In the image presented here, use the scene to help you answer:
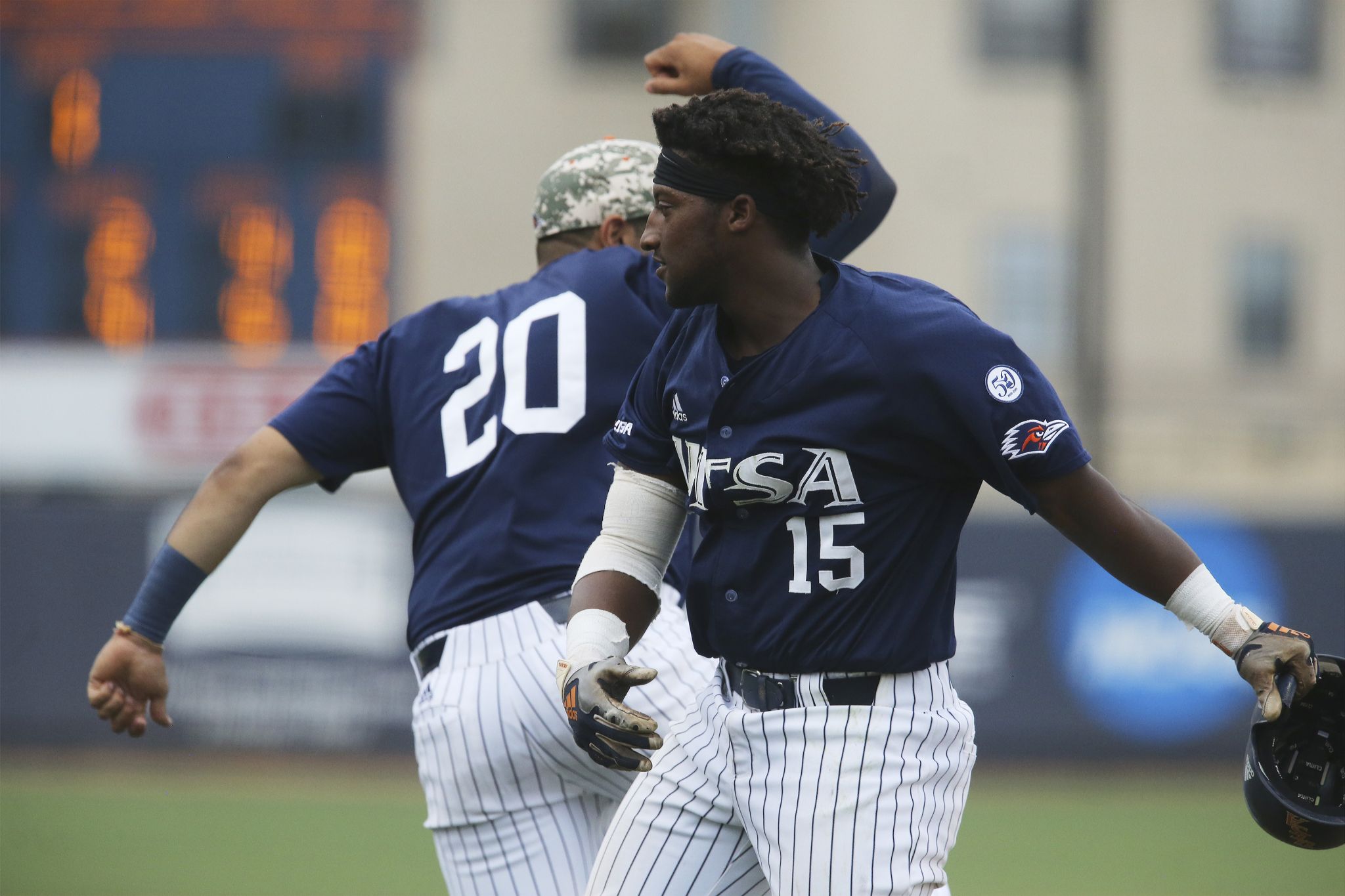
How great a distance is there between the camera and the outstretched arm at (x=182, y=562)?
3693 mm

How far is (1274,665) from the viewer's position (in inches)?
104

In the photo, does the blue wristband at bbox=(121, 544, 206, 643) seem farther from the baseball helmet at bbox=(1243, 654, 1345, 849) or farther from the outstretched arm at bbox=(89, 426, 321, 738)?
the baseball helmet at bbox=(1243, 654, 1345, 849)

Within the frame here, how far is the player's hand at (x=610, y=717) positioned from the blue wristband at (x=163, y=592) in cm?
135

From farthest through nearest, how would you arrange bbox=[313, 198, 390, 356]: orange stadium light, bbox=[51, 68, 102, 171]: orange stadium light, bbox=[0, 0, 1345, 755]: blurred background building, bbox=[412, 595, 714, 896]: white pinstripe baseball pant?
1. bbox=[51, 68, 102, 171]: orange stadium light
2. bbox=[313, 198, 390, 356]: orange stadium light
3. bbox=[0, 0, 1345, 755]: blurred background building
4. bbox=[412, 595, 714, 896]: white pinstripe baseball pant

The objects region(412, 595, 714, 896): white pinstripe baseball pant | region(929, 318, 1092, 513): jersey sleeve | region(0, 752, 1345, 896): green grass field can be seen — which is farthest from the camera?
region(0, 752, 1345, 896): green grass field

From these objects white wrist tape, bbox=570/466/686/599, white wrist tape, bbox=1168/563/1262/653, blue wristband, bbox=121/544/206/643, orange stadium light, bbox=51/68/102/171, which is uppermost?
orange stadium light, bbox=51/68/102/171

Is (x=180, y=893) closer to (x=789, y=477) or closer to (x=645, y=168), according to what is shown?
(x=645, y=168)

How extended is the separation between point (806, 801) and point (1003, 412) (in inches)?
29.6

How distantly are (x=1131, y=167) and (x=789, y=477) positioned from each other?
17320mm

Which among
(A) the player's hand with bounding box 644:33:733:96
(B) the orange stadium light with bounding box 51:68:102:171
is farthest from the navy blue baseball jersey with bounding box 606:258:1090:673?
(B) the orange stadium light with bounding box 51:68:102:171

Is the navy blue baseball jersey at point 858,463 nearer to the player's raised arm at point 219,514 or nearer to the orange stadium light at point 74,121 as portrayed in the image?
the player's raised arm at point 219,514

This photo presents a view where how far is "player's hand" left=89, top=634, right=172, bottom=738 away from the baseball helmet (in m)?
2.41

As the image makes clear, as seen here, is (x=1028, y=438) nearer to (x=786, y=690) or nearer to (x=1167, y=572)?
(x=1167, y=572)

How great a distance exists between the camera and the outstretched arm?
12.1ft
